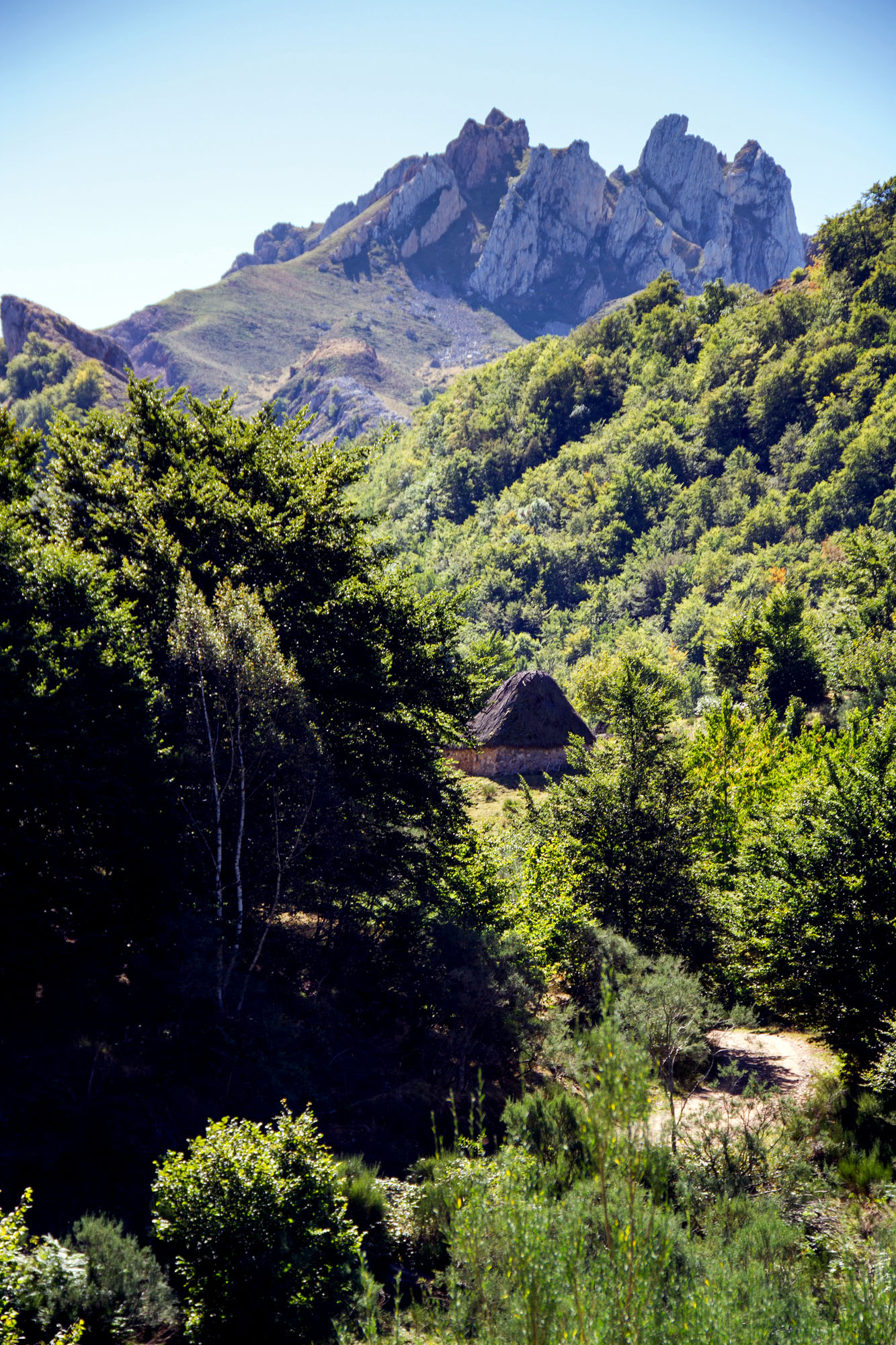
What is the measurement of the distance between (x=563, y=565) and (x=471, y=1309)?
7623cm

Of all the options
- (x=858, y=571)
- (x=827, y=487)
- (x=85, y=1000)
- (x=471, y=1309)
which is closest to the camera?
(x=471, y=1309)

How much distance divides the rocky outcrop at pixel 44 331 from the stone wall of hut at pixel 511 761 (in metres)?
108

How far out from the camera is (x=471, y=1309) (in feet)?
22.6

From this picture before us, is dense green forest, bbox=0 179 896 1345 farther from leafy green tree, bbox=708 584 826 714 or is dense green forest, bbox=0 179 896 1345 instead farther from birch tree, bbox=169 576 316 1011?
leafy green tree, bbox=708 584 826 714

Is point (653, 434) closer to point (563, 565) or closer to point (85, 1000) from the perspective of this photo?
point (563, 565)

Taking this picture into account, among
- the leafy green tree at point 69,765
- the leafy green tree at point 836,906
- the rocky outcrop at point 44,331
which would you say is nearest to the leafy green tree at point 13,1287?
the leafy green tree at point 69,765

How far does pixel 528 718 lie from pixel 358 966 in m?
25.2

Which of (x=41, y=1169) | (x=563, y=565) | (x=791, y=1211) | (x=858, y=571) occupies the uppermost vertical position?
(x=563, y=565)

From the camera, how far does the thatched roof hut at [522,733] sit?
128 feet

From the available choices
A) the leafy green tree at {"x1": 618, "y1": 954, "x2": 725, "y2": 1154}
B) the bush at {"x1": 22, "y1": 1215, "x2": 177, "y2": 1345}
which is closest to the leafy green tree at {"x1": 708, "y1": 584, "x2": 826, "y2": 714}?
the leafy green tree at {"x1": 618, "y1": 954, "x2": 725, "y2": 1154}

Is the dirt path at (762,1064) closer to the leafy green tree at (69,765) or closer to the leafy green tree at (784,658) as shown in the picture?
the leafy green tree at (69,765)

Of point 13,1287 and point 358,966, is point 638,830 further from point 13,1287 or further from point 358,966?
point 13,1287

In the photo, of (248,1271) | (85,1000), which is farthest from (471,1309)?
(85,1000)

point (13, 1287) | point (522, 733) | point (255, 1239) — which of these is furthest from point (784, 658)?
point (13, 1287)
